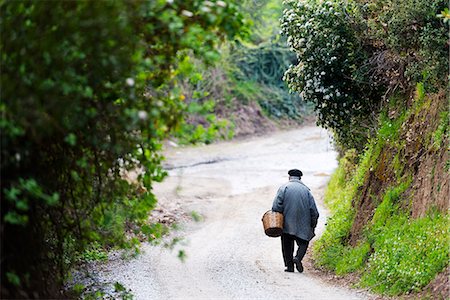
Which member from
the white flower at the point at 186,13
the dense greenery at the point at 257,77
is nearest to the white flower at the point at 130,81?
the white flower at the point at 186,13

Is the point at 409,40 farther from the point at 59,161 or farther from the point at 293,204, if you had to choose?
the point at 59,161

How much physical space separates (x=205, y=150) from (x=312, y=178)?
26.7ft

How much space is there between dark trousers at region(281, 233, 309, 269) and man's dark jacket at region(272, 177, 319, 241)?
0.37 ft

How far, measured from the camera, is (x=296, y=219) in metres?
16.1

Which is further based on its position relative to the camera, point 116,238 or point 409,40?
point 409,40

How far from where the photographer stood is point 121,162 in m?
10.1

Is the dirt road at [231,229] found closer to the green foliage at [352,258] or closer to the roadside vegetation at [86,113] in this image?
the green foliage at [352,258]

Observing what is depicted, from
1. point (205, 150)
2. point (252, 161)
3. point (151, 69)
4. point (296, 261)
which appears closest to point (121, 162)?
point (151, 69)

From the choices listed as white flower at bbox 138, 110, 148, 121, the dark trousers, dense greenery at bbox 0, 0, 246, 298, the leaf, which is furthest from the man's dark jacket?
the leaf

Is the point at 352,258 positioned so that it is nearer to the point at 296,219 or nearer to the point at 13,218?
the point at 296,219

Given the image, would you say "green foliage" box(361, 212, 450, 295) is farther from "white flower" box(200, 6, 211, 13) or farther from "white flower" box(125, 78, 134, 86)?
"white flower" box(125, 78, 134, 86)

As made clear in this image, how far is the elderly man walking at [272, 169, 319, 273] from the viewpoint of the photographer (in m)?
16.0

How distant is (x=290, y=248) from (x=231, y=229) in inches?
215

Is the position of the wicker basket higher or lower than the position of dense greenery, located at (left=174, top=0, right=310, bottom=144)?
higher
